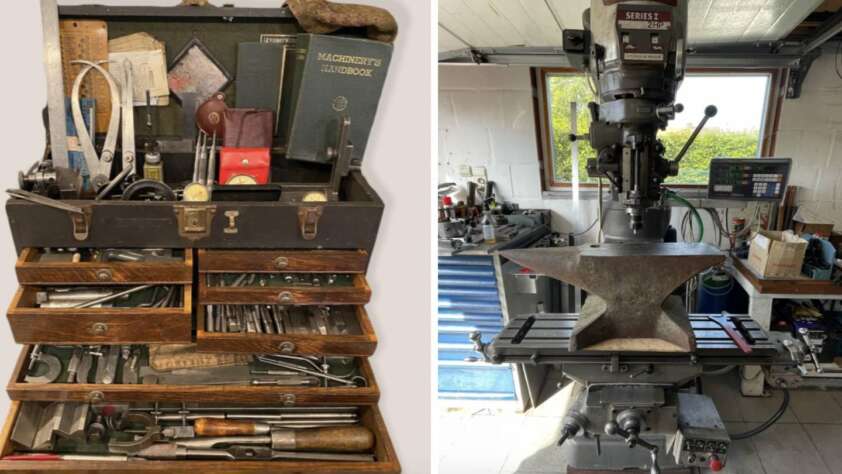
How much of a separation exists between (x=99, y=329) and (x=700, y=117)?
12.7 ft

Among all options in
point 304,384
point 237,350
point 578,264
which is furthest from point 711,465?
point 237,350

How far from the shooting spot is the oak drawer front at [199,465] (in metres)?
1.62

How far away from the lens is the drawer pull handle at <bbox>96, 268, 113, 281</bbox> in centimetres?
174

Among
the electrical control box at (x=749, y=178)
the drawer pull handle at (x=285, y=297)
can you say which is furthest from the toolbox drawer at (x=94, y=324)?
the electrical control box at (x=749, y=178)

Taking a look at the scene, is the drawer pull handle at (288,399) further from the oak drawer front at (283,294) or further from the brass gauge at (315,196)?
the brass gauge at (315,196)

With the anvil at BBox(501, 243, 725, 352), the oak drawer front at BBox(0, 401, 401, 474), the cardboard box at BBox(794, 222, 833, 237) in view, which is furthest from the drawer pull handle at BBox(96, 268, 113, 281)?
the cardboard box at BBox(794, 222, 833, 237)

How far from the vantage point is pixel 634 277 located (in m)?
2.22

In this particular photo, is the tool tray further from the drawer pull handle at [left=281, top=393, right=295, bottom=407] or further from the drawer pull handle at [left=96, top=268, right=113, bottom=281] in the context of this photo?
the drawer pull handle at [left=281, top=393, right=295, bottom=407]

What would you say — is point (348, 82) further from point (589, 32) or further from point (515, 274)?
point (515, 274)

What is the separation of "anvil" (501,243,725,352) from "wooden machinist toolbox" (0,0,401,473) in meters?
0.70

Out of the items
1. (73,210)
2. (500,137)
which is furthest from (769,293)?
(73,210)

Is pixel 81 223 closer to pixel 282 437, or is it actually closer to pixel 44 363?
pixel 44 363

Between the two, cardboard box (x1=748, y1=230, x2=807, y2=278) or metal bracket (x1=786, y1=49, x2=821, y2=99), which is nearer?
cardboard box (x1=748, y1=230, x2=807, y2=278)

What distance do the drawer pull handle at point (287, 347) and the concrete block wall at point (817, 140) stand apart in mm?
3764
